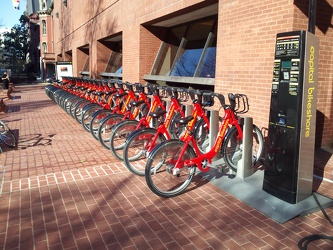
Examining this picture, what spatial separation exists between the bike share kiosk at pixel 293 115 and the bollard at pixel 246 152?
611 millimetres

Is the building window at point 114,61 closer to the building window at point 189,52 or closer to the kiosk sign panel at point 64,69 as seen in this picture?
the building window at point 189,52

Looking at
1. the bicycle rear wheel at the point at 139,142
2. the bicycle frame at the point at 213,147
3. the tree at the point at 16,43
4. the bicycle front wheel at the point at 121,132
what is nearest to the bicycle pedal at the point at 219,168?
the bicycle frame at the point at 213,147

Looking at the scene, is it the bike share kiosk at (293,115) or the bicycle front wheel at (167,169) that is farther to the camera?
the bicycle front wheel at (167,169)

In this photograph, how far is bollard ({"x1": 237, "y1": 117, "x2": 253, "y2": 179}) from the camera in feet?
14.0

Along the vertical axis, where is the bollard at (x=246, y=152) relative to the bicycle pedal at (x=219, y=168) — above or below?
above

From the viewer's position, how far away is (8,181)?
4375 mm

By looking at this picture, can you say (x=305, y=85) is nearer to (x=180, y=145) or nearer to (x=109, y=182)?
(x=180, y=145)

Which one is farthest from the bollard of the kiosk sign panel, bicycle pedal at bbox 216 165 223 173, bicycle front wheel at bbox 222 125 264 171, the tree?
the tree

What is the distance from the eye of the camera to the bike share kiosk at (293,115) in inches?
128

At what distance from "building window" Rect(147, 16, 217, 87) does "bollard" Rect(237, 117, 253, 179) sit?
3.43m

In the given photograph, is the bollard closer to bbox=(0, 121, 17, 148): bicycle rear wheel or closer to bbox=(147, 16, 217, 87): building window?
bbox=(147, 16, 217, 87): building window

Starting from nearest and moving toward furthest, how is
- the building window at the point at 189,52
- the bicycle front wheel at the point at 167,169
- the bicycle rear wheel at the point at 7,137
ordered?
the bicycle front wheel at the point at 167,169
the bicycle rear wheel at the point at 7,137
the building window at the point at 189,52

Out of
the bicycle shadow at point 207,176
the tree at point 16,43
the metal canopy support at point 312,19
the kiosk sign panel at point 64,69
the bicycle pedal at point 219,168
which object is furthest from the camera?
the tree at point 16,43

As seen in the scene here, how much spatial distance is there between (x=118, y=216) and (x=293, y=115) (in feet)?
7.30
